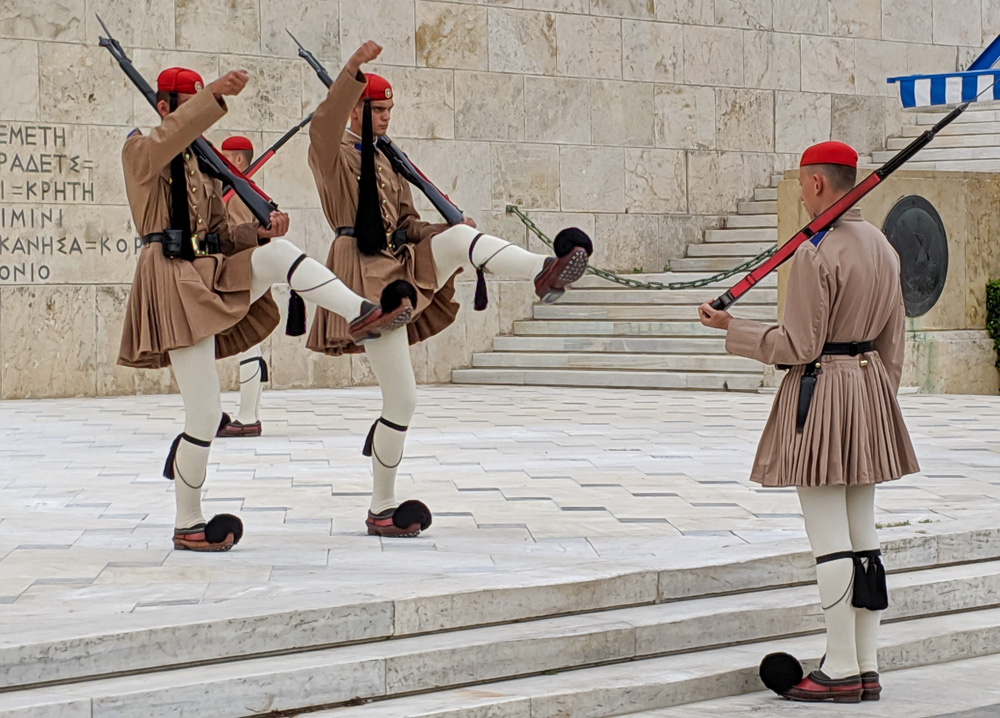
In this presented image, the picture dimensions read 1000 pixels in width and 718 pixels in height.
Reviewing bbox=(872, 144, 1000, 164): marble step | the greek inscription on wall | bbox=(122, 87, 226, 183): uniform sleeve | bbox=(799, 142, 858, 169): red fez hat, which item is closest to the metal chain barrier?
bbox=(872, 144, 1000, 164): marble step

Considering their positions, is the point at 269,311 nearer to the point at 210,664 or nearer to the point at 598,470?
the point at 210,664

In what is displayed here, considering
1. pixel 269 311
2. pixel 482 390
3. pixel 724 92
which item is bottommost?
pixel 482 390

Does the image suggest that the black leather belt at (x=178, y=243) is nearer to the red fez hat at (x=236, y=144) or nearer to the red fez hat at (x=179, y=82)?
the red fez hat at (x=179, y=82)

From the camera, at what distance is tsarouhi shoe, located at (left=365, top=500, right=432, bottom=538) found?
20.9ft

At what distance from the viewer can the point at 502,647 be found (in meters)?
4.91

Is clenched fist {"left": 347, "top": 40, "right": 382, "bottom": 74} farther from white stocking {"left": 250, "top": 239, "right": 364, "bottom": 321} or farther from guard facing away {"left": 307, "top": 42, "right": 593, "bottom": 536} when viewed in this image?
white stocking {"left": 250, "top": 239, "right": 364, "bottom": 321}

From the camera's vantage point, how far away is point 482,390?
1524cm

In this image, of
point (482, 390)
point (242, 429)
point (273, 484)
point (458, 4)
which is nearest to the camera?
point (273, 484)

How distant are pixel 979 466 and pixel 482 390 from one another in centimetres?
723

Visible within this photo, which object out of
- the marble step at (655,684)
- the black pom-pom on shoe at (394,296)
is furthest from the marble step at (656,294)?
the black pom-pom on shoe at (394,296)

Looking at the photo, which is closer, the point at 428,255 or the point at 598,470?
the point at 428,255

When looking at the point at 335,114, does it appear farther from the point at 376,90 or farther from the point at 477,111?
the point at 477,111

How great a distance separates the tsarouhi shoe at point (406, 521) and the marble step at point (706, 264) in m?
11.4

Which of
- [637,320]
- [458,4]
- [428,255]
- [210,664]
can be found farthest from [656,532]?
[458,4]
